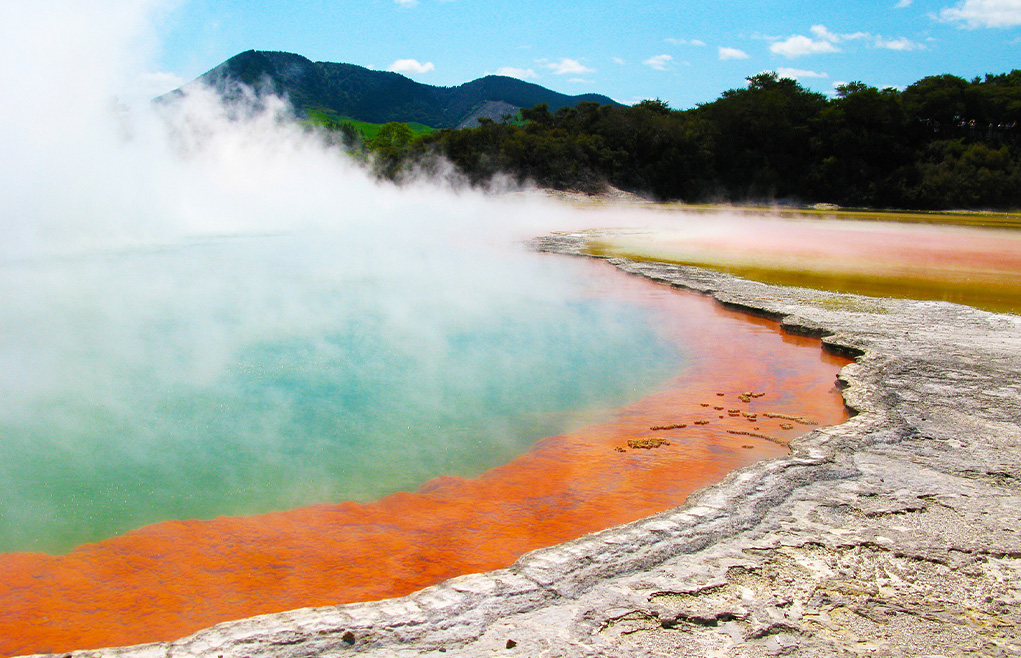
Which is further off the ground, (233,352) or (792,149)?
(792,149)

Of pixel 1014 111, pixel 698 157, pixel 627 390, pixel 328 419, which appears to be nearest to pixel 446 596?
pixel 328 419

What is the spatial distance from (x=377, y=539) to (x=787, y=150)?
125ft

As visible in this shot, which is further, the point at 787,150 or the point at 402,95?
the point at 402,95

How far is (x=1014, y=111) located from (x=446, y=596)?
39.8 m

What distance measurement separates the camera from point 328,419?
4.69 metres

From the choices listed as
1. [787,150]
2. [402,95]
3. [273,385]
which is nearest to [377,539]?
[273,385]

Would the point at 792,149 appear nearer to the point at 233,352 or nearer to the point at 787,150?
the point at 787,150

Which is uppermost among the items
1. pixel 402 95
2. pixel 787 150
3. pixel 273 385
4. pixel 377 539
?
pixel 402 95

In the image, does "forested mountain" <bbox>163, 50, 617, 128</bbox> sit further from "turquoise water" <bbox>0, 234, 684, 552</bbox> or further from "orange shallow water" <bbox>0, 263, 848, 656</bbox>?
"orange shallow water" <bbox>0, 263, 848, 656</bbox>

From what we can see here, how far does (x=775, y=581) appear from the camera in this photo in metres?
2.46

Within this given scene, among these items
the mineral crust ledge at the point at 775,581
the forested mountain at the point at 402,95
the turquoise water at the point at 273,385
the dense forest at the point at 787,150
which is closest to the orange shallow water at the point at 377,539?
the turquoise water at the point at 273,385

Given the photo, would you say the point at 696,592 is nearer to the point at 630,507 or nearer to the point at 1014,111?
the point at 630,507

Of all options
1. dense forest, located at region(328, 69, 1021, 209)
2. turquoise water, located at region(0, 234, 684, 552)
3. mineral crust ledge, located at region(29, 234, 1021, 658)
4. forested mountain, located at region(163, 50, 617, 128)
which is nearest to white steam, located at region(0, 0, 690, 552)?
turquoise water, located at region(0, 234, 684, 552)

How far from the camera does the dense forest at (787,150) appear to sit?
31.4 m
